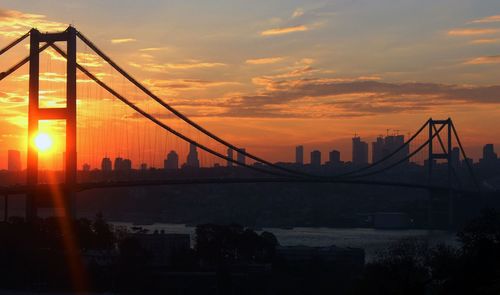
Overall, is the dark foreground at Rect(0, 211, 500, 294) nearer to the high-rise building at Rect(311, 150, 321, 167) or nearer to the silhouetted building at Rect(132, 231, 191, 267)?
the silhouetted building at Rect(132, 231, 191, 267)

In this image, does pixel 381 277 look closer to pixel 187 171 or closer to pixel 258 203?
pixel 187 171

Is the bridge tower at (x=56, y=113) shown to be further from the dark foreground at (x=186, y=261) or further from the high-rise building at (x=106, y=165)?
the high-rise building at (x=106, y=165)

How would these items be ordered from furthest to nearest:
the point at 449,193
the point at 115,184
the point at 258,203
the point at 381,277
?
the point at 258,203 → the point at 449,193 → the point at 115,184 → the point at 381,277

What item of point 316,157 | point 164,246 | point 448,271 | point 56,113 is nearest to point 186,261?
point 164,246

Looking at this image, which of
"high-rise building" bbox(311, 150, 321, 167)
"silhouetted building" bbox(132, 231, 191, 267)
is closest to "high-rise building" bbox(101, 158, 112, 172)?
"silhouetted building" bbox(132, 231, 191, 267)

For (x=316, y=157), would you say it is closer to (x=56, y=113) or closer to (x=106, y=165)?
(x=106, y=165)

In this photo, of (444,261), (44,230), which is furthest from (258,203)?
(444,261)

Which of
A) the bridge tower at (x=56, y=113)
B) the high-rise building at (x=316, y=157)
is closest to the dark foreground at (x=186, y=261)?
the bridge tower at (x=56, y=113)
